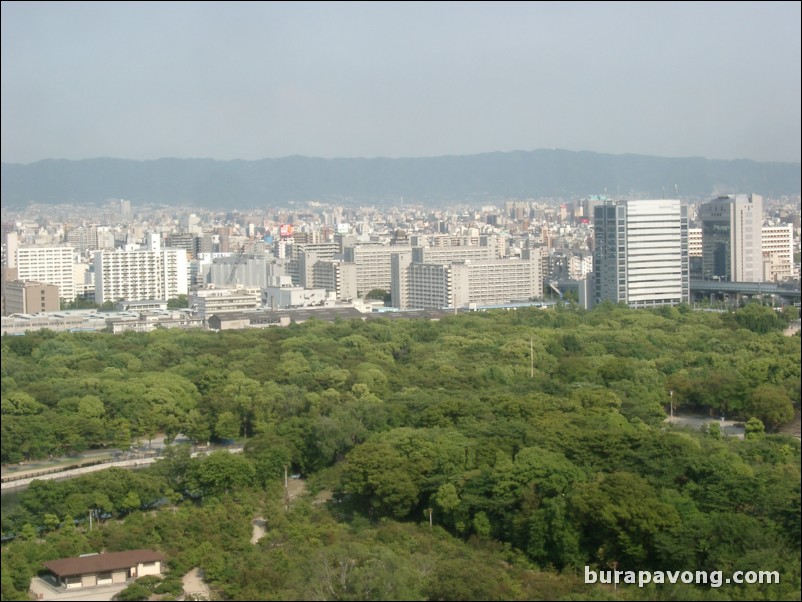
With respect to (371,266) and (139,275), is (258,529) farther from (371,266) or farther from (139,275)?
(371,266)

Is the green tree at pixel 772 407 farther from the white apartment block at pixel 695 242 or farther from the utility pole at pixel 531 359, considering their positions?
the white apartment block at pixel 695 242

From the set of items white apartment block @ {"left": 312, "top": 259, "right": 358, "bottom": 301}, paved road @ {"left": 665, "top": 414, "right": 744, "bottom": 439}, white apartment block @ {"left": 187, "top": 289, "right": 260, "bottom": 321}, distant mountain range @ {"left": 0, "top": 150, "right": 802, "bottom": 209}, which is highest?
distant mountain range @ {"left": 0, "top": 150, "right": 802, "bottom": 209}

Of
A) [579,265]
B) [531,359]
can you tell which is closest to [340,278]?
[579,265]

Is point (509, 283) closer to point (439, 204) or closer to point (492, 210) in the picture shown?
point (492, 210)

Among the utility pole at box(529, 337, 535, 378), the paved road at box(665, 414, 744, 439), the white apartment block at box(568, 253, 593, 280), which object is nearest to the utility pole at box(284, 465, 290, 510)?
the paved road at box(665, 414, 744, 439)

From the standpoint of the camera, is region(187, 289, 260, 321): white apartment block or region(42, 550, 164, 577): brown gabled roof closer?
region(42, 550, 164, 577): brown gabled roof

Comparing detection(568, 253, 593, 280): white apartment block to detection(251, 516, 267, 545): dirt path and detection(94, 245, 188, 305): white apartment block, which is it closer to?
detection(94, 245, 188, 305): white apartment block
